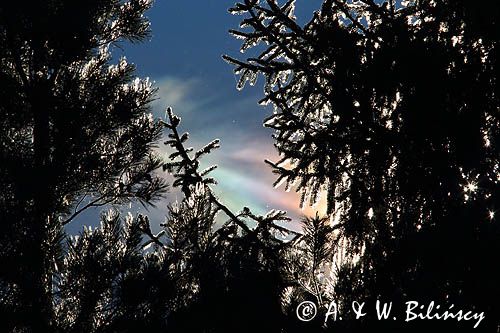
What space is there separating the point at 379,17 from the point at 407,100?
1157 millimetres

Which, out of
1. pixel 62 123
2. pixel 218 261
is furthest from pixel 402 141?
pixel 62 123

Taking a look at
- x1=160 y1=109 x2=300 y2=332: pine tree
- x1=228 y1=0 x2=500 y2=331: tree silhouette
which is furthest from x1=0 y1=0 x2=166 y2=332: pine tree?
x1=228 y1=0 x2=500 y2=331: tree silhouette

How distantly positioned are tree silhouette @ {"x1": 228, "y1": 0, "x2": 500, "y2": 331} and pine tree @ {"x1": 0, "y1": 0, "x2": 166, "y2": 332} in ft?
6.92

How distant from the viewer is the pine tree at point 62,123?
5.18m

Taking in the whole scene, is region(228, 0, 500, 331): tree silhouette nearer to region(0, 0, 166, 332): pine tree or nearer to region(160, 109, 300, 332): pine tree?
region(160, 109, 300, 332): pine tree

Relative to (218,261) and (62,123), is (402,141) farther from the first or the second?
(62,123)

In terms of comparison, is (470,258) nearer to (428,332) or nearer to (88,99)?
(428,332)

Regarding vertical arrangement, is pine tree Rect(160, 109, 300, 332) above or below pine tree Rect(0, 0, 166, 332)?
below

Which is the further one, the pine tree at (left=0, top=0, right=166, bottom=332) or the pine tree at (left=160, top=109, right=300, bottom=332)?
the pine tree at (left=0, top=0, right=166, bottom=332)

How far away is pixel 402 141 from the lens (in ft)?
13.8

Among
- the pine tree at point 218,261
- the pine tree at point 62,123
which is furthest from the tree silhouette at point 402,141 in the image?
the pine tree at point 62,123

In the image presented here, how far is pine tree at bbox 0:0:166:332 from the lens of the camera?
5184 mm

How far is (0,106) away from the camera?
588 cm

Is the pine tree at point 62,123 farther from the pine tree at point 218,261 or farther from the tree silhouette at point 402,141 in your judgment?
the tree silhouette at point 402,141
